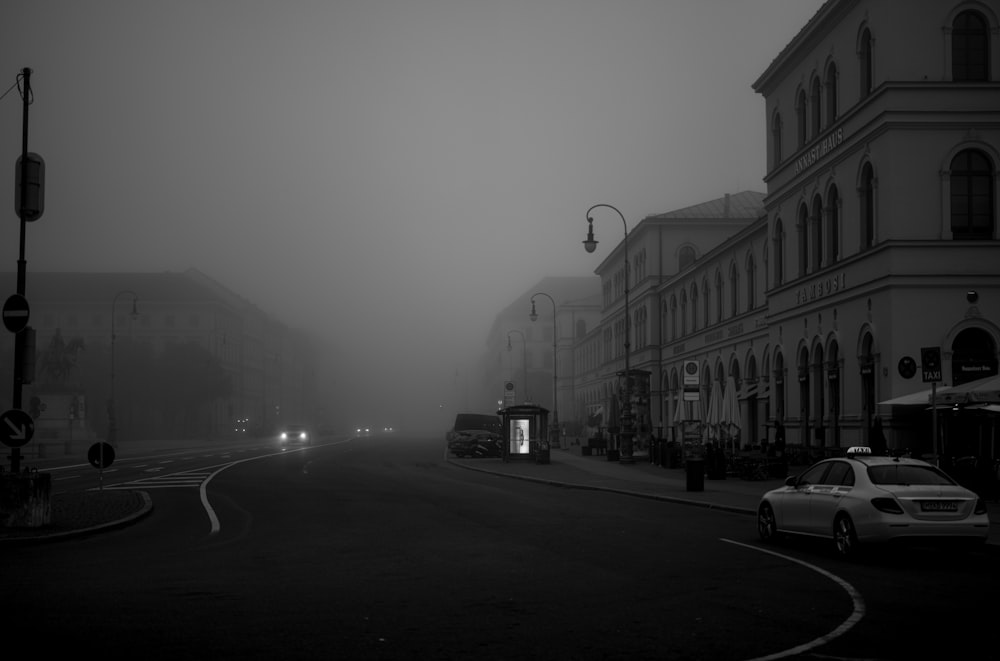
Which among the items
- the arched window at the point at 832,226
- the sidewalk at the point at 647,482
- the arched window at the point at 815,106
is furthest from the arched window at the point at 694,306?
the arched window at the point at 832,226

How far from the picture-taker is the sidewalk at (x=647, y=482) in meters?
26.8

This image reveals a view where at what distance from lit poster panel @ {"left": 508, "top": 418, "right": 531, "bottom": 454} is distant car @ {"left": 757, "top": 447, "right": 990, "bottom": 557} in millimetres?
36659


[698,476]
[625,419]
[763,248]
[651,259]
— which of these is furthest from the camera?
[651,259]

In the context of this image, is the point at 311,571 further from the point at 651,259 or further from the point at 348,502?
the point at 651,259

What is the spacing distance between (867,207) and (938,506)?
87.2 feet

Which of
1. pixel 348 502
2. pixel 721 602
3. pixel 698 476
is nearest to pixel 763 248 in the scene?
pixel 698 476

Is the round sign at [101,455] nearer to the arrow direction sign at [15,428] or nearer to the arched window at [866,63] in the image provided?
the arrow direction sign at [15,428]

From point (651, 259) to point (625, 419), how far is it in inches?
1531

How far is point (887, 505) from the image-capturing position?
15680 mm

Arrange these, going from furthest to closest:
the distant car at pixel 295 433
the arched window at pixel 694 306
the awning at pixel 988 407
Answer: the distant car at pixel 295 433 → the arched window at pixel 694 306 → the awning at pixel 988 407

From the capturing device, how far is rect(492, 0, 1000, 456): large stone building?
123 ft

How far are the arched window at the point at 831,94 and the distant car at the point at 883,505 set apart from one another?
2880cm

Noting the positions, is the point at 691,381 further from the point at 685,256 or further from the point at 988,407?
the point at 685,256

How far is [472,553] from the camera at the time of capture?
16.8m
